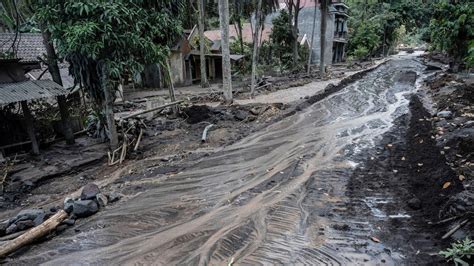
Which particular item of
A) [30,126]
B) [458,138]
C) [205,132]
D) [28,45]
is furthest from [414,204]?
[28,45]

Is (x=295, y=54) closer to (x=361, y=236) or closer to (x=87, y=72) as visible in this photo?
(x=87, y=72)

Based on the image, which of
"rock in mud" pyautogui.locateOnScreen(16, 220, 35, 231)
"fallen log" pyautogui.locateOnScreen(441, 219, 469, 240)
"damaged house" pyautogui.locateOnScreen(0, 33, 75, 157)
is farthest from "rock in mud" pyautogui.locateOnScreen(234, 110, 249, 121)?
"fallen log" pyautogui.locateOnScreen(441, 219, 469, 240)

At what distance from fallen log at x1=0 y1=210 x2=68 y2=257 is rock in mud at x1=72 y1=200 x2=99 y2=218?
0.23 meters

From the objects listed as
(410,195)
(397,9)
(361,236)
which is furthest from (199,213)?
(397,9)

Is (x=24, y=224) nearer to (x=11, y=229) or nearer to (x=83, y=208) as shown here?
(x=11, y=229)

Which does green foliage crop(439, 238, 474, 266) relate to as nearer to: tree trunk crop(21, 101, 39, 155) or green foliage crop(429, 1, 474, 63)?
tree trunk crop(21, 101, 39, 155)

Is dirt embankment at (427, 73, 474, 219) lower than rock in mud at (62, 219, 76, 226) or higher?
higher

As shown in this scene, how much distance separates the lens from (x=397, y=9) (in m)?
50.3

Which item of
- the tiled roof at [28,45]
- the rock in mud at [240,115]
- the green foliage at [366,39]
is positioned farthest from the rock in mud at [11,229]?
the green foliage at [366,39]

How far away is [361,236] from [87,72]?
30.0 feet

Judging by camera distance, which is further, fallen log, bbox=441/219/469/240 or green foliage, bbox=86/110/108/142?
green foliage, bbox=86/110/108/142

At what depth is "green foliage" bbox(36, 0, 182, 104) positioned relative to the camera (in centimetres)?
897

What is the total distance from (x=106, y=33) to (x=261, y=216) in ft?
21.9

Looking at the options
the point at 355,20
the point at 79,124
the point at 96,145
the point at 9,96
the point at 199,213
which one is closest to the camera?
the point at 199,213
